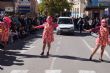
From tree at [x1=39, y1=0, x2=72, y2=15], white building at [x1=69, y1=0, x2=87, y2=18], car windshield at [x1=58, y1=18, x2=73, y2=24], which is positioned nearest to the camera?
car windshield at [x1=58, y1=18, x2=73, y2=24]

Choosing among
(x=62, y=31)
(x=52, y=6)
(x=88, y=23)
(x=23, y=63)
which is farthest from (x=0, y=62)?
(x=52, y=6)

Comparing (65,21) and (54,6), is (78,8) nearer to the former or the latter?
(54,6)

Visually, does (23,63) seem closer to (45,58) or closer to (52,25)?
(45,58)

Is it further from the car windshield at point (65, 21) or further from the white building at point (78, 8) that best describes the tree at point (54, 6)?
the car windshield at point (65, 21)

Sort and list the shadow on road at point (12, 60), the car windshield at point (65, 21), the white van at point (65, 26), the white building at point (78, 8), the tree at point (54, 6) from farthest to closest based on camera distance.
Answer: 1. the white building at point (78, 8)
2. the tree at point (54, 6)
3. the car windshield at point (65, 21)
4. the white van at point (65, 26)
5. the shadow on road at point (12, 60)

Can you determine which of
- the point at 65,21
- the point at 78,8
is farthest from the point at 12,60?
the point at 78,8

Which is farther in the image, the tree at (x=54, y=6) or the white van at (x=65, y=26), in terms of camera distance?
the tree at (x=54, y=6)

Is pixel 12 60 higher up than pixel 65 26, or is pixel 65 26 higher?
pixel 12 60

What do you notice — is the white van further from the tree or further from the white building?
the tree

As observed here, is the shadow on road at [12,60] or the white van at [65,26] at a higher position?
the shadow on road at [12,60]

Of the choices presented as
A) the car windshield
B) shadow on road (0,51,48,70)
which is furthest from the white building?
shadow on road (0,51,48,70)

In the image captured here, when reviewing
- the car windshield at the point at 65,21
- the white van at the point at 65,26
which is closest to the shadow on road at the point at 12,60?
the white van at the point at 65,26

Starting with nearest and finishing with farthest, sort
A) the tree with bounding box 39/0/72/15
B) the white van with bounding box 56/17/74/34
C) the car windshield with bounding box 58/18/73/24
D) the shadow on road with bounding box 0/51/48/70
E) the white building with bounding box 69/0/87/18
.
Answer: the shadow on road with bounding box 0/51/48/70, the white van with bounding box 56/17/74/34, the car windshield with bounding box 58/18/73/24, the tree with bounding box 39/0/72/15, the white building with bounding box 69/0/87/18

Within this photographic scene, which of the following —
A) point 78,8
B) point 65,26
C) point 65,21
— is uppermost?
point 65,21
